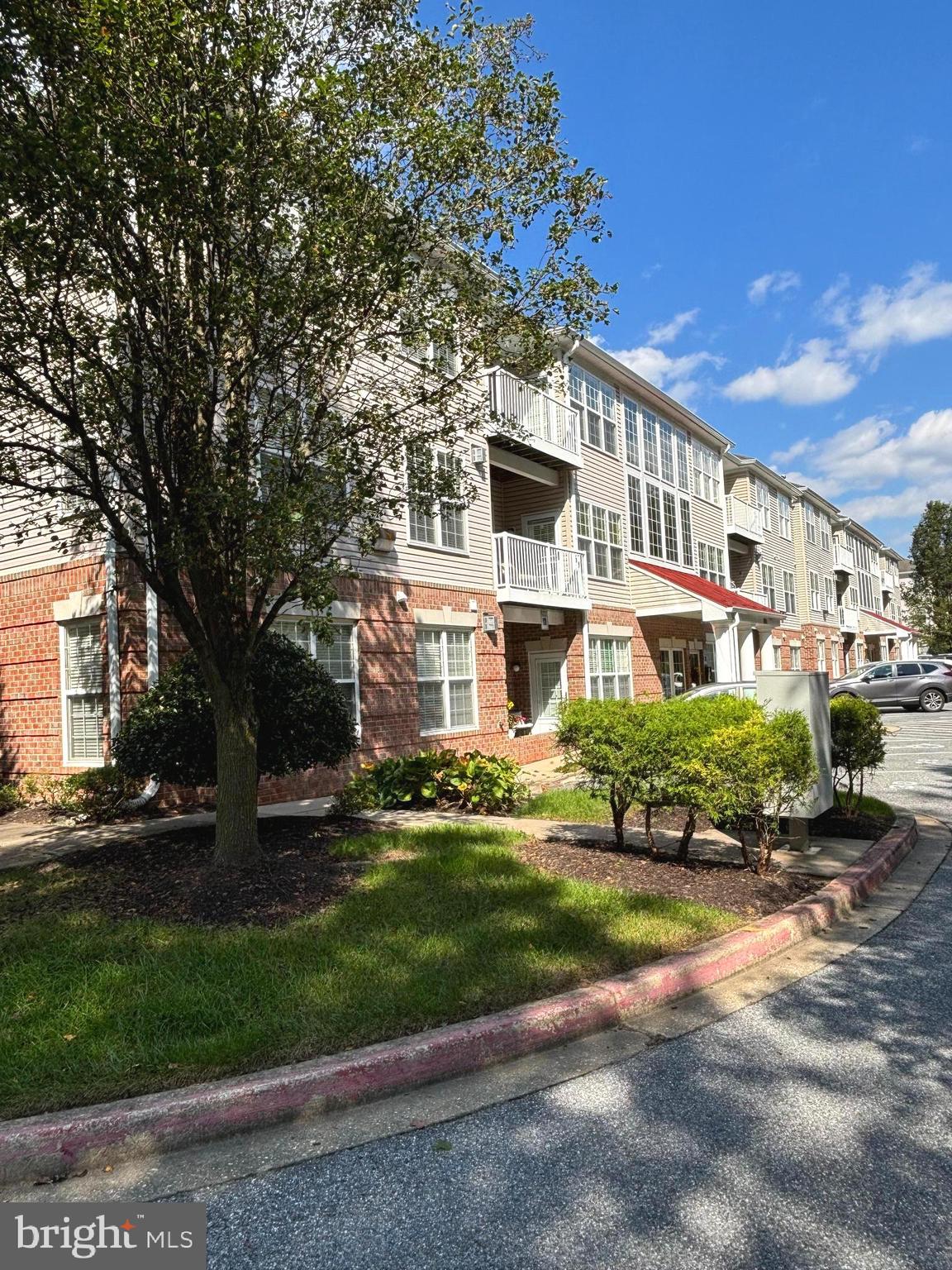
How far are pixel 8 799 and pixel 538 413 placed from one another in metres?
12.5

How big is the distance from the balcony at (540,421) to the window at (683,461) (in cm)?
780

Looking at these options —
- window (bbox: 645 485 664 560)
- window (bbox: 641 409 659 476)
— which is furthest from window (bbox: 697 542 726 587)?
window (bbox: 641 409 659 476)

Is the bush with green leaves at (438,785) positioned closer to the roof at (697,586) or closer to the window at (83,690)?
the window at (83,690)

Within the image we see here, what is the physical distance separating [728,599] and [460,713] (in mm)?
11098

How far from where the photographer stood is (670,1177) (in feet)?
9.53

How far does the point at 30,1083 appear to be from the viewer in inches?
135

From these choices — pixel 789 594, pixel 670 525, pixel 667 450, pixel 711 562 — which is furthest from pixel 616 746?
pixel 789 594

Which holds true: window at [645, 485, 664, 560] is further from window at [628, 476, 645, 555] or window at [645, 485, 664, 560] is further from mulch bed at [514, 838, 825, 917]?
mulch bed at [514, 838, 825, 917]

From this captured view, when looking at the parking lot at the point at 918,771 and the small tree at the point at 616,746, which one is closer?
the small tree at the point at 616,746

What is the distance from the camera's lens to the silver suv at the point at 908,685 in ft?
93.3

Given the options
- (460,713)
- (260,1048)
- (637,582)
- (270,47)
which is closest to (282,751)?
(260,1048)

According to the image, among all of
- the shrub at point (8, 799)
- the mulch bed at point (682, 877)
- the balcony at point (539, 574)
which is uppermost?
the balcony at point (539, 574)

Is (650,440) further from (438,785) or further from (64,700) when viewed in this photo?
(64,700)

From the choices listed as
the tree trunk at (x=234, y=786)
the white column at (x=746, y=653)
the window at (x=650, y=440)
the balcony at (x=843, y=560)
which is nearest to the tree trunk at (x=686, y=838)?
the tree trunk at (x=234, y=786)
